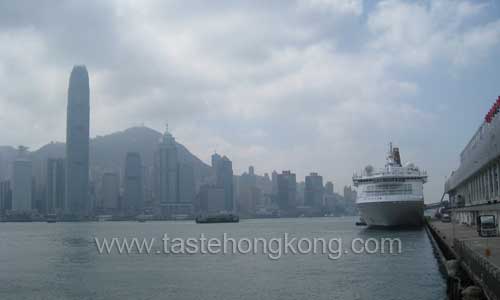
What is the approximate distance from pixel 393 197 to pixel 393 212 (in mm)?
2043

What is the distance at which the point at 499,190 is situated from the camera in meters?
43.0

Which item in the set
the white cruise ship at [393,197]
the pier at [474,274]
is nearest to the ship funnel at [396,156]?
the white cruise ship at [393,197]

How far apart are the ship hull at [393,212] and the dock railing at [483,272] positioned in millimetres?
49047

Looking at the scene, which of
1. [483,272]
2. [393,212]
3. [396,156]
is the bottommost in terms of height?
[483,272]

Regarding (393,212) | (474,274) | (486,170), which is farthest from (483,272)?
(393,212)

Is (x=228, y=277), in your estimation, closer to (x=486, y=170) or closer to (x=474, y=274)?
(x=474, y=274)

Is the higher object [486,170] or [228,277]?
[486,170]

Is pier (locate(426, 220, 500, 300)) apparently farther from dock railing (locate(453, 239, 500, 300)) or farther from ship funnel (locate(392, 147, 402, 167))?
ship funnel (locate(392, 147, 402, 167))

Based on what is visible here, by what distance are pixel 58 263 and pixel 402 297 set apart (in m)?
31.5

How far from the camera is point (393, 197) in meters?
76.4

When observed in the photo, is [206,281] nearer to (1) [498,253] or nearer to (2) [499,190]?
(1) [498,253]

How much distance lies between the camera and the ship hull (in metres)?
75.9

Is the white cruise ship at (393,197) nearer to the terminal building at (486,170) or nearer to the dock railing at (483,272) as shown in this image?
the terminal building at (486,170)

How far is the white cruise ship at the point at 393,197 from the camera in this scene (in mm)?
76188
